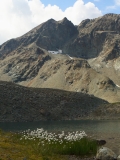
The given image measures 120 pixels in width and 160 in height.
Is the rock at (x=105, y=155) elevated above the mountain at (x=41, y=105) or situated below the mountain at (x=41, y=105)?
below

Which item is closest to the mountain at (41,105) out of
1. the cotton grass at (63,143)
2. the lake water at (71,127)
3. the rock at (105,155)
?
the lake water at (71,127)

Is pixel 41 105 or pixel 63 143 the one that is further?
pixel 41 105

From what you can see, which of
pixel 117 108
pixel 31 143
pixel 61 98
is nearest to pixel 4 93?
pixel 61 98

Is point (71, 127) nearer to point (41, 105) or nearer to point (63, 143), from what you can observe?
point (41, 105)

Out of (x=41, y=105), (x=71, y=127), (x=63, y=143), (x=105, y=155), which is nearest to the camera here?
(x=105, y=155)

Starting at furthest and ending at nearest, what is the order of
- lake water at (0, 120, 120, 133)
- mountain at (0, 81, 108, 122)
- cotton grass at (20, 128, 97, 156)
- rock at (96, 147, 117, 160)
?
1. mountain at (0, 81, 108, 122)
2. lake water at (0, 120, 120, 133)
3. cotton grass at (20, 128, 97, 156)
4. rock at (96, 147, 117, 160)

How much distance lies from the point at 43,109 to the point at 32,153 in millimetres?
98205

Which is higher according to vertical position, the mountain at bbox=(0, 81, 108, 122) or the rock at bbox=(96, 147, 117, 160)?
the mountain at bbox=(0, 81, 108, 122)

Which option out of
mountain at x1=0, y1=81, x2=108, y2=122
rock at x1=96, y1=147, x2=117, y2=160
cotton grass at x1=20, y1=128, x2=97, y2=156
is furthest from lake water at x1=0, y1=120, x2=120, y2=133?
rock at x1=96, y1=147, x2=117, y2=160

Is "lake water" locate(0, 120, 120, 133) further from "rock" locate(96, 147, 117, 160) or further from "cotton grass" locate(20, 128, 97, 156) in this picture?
"rock" locate(96, 147, 117, 160)

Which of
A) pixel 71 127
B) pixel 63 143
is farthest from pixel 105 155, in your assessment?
pixel 71 127

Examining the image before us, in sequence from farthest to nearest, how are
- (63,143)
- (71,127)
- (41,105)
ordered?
1. (41,105)
2. (71,127)
3. (63,143)

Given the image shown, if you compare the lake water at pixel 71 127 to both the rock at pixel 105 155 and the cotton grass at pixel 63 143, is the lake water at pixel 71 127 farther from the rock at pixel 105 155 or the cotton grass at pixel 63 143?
the rock at pixel 105 155

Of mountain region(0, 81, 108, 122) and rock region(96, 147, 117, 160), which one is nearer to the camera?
rock region(96, 147, 117, 160)
